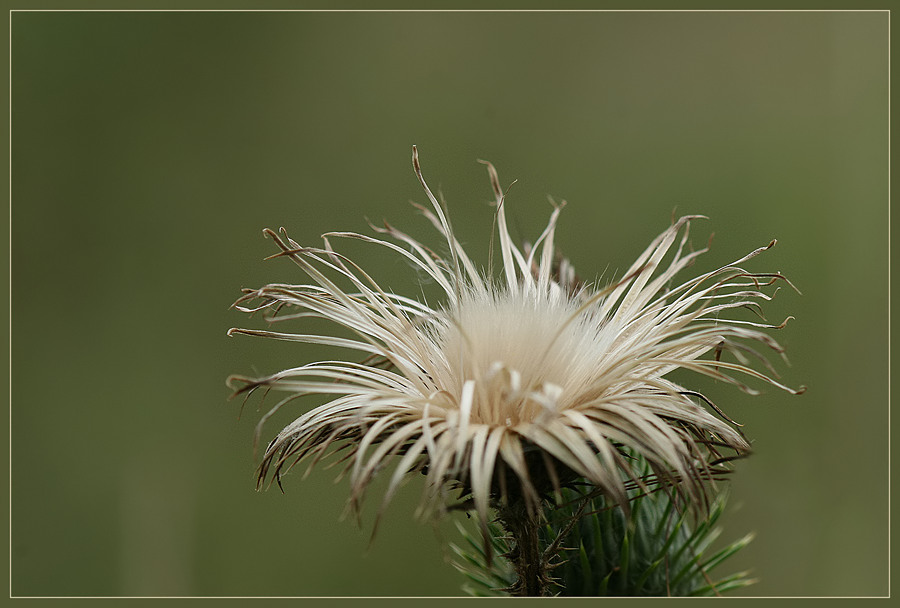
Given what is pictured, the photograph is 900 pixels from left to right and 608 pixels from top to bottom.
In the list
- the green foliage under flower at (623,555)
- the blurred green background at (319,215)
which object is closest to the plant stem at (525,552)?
the green foliage under flower at (623,555)

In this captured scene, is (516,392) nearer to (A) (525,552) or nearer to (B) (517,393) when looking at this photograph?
(B) (517,393)

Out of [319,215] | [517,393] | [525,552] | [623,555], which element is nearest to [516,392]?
[517,393]

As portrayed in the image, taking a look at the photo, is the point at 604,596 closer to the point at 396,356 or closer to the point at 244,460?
the point at 396,356

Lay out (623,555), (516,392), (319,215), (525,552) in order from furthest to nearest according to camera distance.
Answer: (319,215) → (623,555) → (525,552) → (516,392)

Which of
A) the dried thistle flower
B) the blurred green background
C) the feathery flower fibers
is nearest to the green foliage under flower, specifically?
the dried thistle flower

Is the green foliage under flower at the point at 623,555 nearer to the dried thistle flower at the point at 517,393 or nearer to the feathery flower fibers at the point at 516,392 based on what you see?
the dried thistle flower at the point at 517,393

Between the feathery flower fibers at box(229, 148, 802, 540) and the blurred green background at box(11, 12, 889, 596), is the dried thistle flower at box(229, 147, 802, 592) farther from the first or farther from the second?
the blurred green background at box(11, 12, 889, 596)

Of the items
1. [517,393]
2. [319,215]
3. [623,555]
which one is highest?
[319,215]
